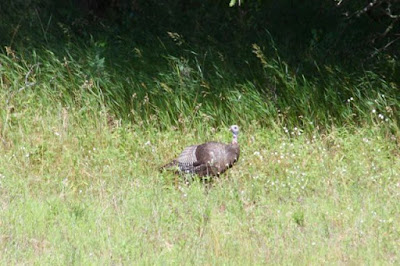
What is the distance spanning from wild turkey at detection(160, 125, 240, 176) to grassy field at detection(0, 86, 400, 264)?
0.14m

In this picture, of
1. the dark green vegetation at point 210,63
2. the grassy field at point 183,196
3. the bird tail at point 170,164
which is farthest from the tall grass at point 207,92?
the bird tail at point 170,164

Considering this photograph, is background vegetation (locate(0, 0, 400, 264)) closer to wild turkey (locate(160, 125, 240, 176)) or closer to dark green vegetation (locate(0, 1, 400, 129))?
dark green vegetation (locate(0, 1, 400, 129))

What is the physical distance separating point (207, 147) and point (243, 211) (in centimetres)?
113

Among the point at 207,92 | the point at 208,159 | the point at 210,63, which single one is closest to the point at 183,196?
the point at 208,159

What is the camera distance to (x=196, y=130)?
9.52 m

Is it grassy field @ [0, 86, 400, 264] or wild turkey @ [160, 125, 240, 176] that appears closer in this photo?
grassy field @ [0, 86, 400, 264]

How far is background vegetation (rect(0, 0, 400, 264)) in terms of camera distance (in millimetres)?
6844

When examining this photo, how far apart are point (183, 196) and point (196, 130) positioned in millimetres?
1718

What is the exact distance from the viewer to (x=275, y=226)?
713 cm

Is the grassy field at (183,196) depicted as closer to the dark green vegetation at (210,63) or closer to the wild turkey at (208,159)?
the wild turkey at (208,159)

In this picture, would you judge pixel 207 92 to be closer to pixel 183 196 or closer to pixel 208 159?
pixel 208 159

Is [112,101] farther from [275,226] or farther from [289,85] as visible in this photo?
[275,226]

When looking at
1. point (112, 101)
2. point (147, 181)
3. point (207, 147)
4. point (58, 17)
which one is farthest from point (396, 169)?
point (58, 17)

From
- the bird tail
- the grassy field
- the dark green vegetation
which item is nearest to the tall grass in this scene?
the dark green vegetation
